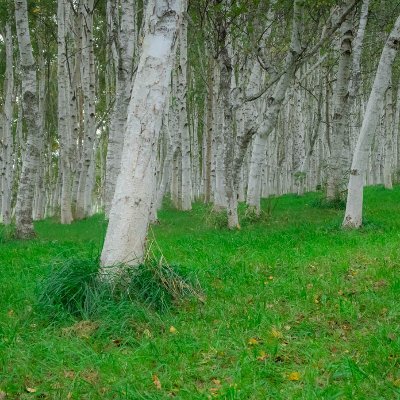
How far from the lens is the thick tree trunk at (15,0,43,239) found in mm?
10531

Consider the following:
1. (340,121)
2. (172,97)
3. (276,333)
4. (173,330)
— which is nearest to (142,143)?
(173,330)

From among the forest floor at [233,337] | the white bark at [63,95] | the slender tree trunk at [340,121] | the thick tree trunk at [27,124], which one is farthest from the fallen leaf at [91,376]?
the white bark at [63,95]

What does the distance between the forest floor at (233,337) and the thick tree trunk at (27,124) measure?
406cm

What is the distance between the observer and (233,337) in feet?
13.8

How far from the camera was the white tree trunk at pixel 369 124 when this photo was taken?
28.4ft

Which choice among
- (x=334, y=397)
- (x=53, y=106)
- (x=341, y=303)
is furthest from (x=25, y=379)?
(x=53, y=106)

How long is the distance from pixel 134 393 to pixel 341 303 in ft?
8.06

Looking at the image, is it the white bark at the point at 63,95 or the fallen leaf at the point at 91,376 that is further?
the white bark at the point at 63,95

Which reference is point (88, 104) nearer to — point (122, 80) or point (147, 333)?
point (122, 80)

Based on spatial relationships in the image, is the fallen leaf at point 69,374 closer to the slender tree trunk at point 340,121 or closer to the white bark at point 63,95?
the slender tree trunk at point 340,121

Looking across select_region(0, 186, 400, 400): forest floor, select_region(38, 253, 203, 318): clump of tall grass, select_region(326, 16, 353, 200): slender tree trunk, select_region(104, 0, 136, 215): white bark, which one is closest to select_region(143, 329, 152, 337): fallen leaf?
select_region(0, 186, 400, 400): forest floor

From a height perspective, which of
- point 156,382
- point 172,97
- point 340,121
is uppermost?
point 172,97

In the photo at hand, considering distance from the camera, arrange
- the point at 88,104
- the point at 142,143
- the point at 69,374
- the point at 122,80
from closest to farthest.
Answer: the point at 69,374
the point at 142,143
the point at 122,80
the point at 88,104

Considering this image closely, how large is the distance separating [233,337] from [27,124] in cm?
831
